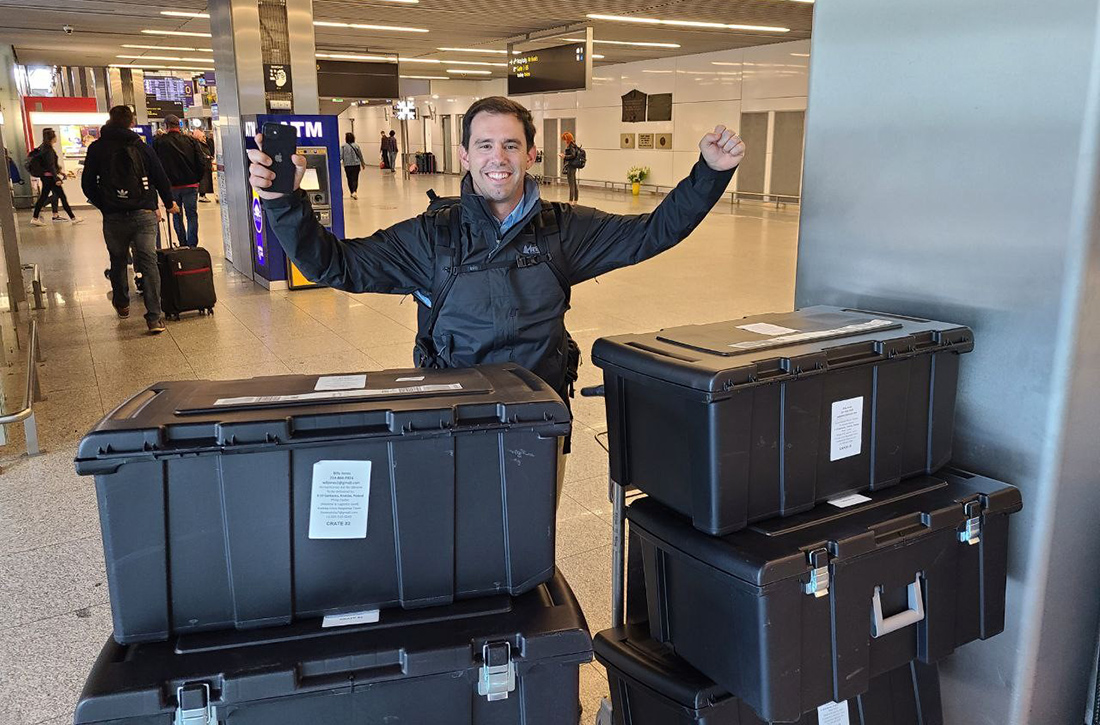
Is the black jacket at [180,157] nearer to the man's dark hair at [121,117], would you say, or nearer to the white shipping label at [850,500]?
the man's dark hair at [121,117]

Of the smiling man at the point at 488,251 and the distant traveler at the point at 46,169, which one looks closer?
the smiling man at the point at 488,251

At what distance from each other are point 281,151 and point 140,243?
5.76 m

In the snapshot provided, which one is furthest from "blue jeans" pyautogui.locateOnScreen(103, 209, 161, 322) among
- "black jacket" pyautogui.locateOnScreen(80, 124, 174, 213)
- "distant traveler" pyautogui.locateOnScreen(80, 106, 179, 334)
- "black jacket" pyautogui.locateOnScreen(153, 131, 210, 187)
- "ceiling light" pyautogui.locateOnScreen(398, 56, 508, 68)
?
"ceiling light" pyautogui.locateOnScreen(398, 56, 508, 68)

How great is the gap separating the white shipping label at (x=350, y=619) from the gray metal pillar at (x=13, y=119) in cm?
1974

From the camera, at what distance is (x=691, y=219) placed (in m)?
2.42

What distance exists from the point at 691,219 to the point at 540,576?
4.11ft

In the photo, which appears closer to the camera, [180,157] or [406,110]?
[180,157]

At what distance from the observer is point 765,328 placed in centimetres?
185

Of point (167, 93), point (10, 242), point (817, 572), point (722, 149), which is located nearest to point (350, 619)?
point (817, 572)

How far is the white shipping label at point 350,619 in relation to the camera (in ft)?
4.73

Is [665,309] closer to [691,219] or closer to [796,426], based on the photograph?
[691,219]

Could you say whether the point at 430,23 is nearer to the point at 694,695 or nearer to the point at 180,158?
the point at 180,158

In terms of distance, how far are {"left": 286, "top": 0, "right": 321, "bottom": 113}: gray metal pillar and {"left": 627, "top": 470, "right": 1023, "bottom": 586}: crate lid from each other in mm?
8605

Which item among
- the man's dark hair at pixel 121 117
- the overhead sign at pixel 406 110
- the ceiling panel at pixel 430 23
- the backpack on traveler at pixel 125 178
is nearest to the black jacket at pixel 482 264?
the backpack on traveler at pixel 125 178
